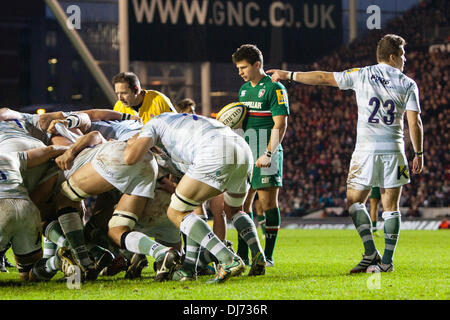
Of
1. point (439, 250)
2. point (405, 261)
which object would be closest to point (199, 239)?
point (405, 261)

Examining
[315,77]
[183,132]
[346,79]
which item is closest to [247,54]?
[315,77]

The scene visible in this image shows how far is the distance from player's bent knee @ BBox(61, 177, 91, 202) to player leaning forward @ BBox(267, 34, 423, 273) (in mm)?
2234

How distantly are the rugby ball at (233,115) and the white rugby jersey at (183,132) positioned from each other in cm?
137

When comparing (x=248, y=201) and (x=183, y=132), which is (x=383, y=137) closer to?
(x=183, y=132)

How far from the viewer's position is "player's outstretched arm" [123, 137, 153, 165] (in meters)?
5.81

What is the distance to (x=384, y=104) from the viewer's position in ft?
21.7

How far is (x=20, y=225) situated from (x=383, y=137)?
3.23 meters

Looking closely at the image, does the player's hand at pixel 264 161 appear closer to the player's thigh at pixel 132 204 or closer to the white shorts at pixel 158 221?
the white shorts at pixel 158 221

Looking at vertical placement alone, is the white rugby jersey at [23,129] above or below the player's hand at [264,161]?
above

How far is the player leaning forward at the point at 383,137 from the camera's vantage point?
6.57m

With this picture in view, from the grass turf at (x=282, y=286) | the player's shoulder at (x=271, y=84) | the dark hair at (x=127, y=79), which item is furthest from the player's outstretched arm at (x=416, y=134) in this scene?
the dark hair at (x=127, y=79)

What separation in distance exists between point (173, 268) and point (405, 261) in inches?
140

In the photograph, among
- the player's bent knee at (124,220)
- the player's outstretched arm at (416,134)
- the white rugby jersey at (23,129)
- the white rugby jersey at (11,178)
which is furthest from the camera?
the white rugby jersey at (23,129)

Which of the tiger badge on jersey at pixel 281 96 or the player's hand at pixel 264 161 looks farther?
the tiger badge on jersey at pixel 281 96
